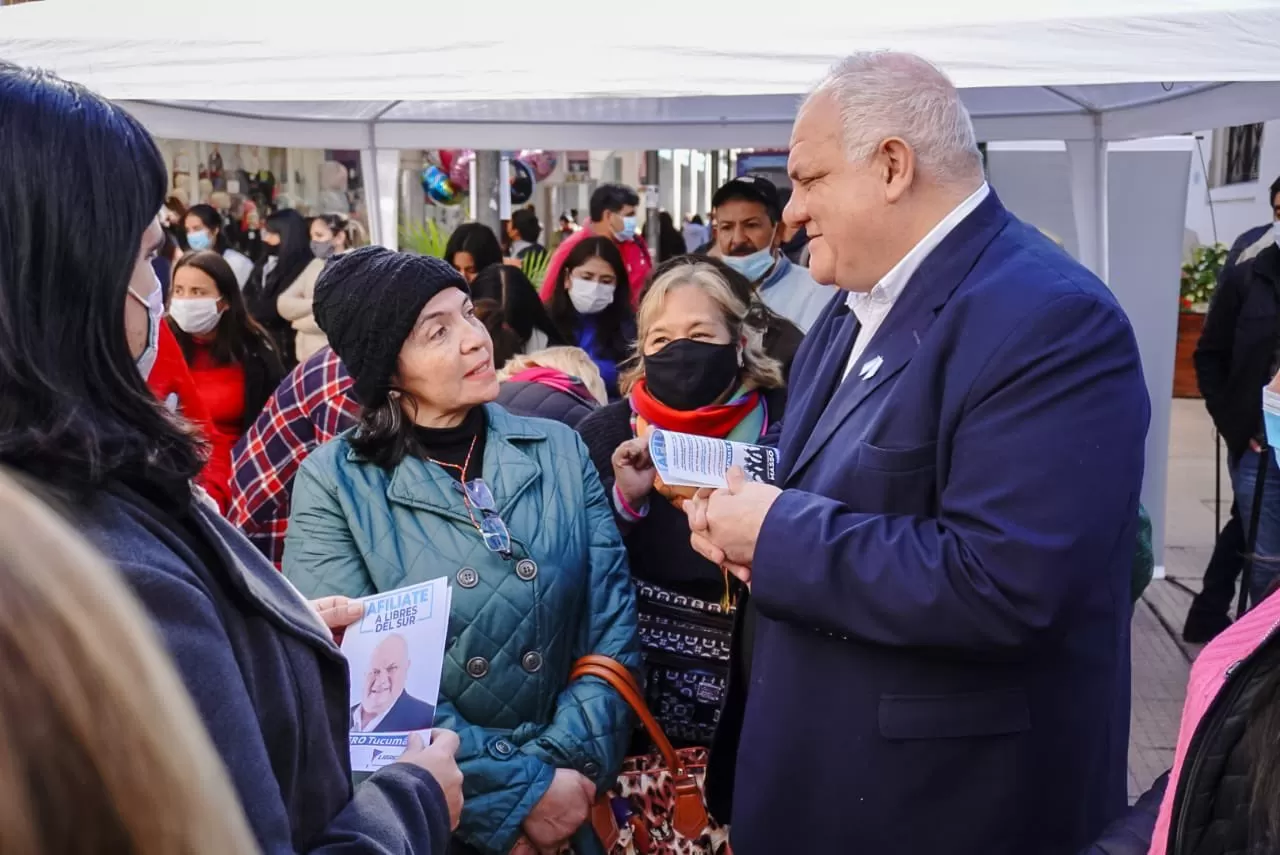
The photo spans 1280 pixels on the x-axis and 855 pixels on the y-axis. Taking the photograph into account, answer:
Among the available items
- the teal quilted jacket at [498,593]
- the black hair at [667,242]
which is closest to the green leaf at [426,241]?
the black hair at [667,242]

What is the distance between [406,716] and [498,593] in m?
0.58

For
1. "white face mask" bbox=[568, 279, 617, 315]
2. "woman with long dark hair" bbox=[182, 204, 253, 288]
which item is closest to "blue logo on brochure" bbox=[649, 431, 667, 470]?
"white face mask" bbox=[568, 279, 617, 315]

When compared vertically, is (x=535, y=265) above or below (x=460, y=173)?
below

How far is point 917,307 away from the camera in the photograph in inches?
80.4

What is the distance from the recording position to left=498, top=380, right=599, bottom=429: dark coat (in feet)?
11.6

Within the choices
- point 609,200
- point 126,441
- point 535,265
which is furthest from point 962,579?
point 535,265

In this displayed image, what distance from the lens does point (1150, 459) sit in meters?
5.96

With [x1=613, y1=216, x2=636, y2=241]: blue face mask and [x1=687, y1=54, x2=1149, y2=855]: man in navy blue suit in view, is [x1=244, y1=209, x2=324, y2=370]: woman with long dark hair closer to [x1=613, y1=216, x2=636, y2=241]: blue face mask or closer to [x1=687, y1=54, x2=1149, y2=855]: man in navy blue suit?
[x1=613, y1=216, x2=636, y2=241]: blue face mask

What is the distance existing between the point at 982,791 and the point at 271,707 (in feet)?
4.12

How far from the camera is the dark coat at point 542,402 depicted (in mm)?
3541

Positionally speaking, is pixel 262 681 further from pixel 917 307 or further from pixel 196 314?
pixel 196 314

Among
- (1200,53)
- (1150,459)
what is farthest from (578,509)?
(1150,459)

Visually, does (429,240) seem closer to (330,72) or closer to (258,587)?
(330,72)

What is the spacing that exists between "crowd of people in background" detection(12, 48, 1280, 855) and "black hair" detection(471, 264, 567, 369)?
3.71 feet
